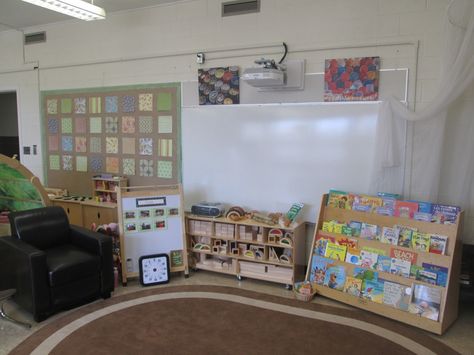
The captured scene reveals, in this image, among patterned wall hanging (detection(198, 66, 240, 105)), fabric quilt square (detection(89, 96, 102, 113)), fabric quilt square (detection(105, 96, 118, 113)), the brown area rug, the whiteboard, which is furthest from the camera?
fabric quilt square (detection(89, 96, 102, 113))

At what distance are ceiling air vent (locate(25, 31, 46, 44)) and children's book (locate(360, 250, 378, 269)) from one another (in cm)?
503

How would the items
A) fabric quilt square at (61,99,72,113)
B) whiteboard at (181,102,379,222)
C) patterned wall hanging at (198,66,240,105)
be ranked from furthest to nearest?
fabric quilt square at (61,99,72,113), patterned wall hanging at (198,66,240,105), whiteboard at (181,102,379,222)

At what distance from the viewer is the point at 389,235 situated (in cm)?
310

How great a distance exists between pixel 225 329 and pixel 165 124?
2.51m

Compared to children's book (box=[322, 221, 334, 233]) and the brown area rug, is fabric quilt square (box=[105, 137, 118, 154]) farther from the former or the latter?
children's book (box=[322, 221, 334, 233])

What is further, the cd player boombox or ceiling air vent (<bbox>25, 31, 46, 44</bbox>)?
ceiling air vent (<bbox>25, 31, 46, 44</bbox>)

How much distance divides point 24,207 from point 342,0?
13.2 feet

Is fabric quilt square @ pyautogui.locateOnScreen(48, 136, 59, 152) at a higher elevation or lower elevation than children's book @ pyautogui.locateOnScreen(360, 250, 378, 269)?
higher

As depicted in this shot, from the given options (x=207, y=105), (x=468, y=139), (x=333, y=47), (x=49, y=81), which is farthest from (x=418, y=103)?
(x=49, y=81)

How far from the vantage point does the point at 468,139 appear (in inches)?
119

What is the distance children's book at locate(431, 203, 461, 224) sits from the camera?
2.87 m

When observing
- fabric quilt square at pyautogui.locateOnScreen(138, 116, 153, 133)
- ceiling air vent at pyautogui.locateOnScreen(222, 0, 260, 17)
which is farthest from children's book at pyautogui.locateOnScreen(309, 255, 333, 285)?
ceiling air vent at pyautogui.locateOnScreen(222, 0, 260, 17)

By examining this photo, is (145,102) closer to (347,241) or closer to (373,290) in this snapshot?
(347,241)

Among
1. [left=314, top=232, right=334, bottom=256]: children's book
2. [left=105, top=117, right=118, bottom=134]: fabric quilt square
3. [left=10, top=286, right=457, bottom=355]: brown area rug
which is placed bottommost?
[left=10, top=286, right=457, bottom=355]: brown area rug
